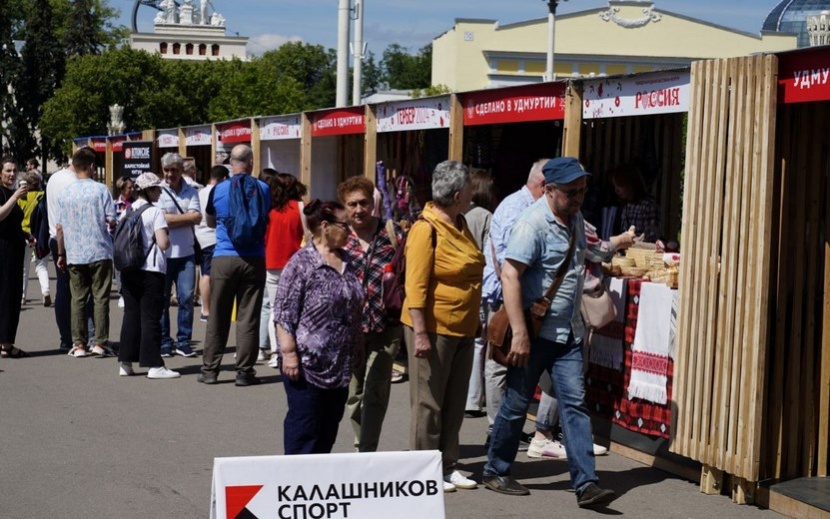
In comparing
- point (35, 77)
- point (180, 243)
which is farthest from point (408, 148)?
point (35, 77)

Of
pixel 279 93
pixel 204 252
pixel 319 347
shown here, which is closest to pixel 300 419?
pixel 319 347

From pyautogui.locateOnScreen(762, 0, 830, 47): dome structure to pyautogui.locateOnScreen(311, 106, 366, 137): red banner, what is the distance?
278 ft

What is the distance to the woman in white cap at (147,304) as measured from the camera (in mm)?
11219

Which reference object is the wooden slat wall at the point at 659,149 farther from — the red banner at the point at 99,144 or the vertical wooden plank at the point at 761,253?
the red banner at the point at 99,144

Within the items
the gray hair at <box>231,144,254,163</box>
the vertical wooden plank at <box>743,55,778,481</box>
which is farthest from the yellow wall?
the vertical wooden plank at <box>743,55,778,481</box>

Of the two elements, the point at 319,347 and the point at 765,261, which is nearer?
the point at 319,347

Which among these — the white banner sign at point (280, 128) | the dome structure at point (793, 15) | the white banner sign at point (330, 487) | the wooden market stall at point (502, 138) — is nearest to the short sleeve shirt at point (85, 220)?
the white banner sign at point (280, 128)

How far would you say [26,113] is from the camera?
8212 cm

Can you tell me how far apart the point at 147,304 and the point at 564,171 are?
17.5 ft

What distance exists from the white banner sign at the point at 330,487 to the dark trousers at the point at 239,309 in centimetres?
609

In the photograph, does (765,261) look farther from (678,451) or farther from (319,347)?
(319,347)

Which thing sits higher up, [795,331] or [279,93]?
[279,93]

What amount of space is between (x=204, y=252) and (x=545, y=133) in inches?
175

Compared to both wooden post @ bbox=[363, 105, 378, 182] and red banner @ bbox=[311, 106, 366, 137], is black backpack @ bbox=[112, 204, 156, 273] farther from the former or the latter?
red banner @ bbox=[311, 106, 366, 137]
